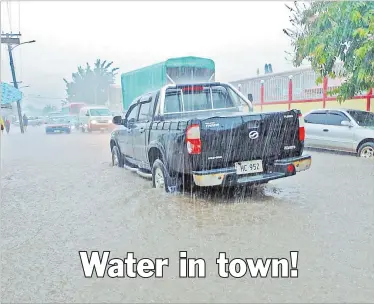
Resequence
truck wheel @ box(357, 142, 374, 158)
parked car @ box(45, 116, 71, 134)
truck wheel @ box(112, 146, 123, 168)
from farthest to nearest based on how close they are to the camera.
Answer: parked car @ box(45, 116, 71, 134) < truck wheel @ box(357, 142, 374, 158) < truck wheel @ box(112, 146, 123, 168)

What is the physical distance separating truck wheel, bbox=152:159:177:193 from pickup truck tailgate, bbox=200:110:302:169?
0.91 metres

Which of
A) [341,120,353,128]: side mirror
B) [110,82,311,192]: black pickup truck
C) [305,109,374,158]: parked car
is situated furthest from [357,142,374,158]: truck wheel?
[110,82,311,192]: black pickup truck

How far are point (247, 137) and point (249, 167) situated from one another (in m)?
0.43

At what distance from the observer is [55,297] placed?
3.12 metres

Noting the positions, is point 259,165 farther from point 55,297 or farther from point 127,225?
point 55,297

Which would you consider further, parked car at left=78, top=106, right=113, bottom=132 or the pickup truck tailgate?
parked car at left=78, top=106, right=113, bottom=132

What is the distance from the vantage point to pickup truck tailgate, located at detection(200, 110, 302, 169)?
17.8ft

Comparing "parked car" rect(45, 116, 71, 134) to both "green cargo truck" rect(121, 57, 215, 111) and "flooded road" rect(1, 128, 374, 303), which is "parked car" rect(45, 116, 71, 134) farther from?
"flooded road" rect(1, 128, 374, 303)

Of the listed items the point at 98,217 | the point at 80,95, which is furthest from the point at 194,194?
the point at 80,95

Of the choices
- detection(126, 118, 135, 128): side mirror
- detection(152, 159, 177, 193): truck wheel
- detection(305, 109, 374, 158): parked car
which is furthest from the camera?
detection(305, 109, 374, 158): parked car

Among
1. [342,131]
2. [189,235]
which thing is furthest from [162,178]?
[342,131]

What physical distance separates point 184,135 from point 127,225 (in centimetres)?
146

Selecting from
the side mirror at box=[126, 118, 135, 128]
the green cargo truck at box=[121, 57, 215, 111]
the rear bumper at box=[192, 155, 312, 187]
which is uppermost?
the green cargo truck at box=[121, 57, 215, 111]

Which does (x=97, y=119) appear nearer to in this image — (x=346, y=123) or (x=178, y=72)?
(x=178, y=72)
